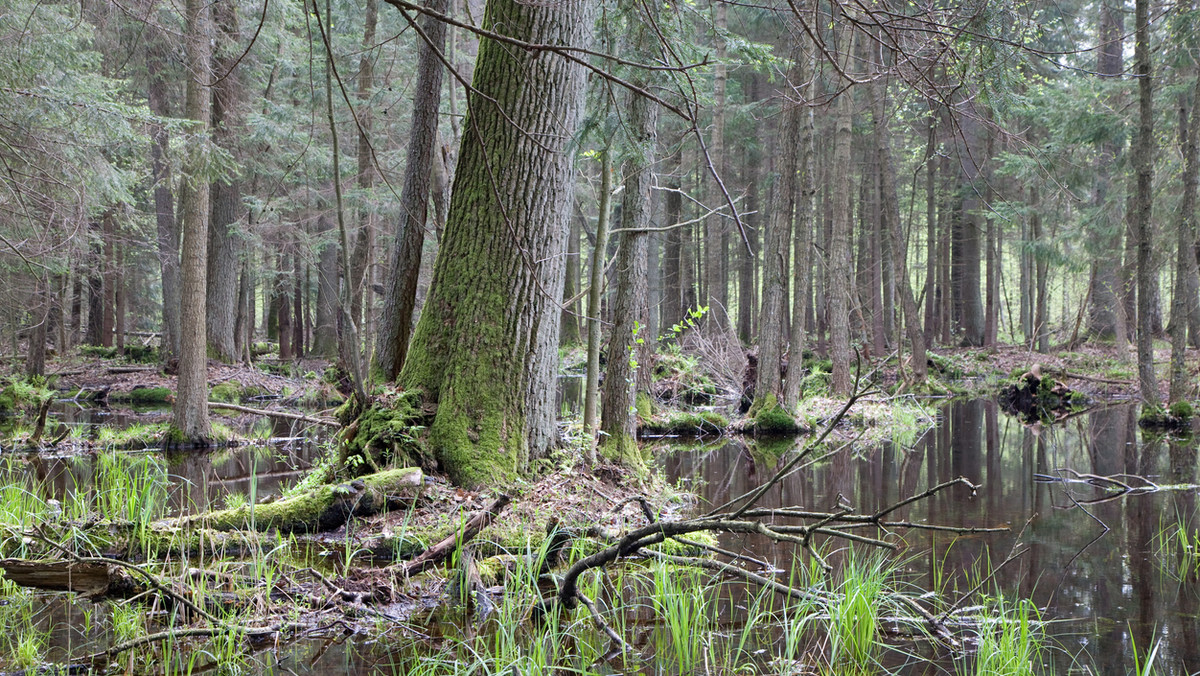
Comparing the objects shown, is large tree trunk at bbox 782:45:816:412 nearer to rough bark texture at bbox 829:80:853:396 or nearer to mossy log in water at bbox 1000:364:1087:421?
rough bark texture at bbox 829:80:853:396

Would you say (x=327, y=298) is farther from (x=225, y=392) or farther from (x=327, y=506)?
(x=327, y=506)

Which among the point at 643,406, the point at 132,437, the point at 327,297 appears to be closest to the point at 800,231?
the point at 643,406

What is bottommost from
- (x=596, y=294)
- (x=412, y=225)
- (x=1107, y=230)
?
(x=596, y=294)

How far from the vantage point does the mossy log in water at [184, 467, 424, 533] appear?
4633 millimetres

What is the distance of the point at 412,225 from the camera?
25.4 ft

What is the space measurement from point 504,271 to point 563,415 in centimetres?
521

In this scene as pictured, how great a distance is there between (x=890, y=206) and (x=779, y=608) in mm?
14098

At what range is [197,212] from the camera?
381 inches

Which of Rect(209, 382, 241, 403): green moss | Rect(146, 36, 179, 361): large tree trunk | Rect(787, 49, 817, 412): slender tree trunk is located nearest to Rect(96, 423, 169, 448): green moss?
Rect(209, 382, 241, 403): green moss

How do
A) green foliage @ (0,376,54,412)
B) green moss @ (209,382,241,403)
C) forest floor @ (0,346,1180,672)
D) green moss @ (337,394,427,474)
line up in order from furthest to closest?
1. green moss @ (209,382,241,403)
2. green foliage @ (0,376,54,412)
3. green moss @ (337,394,427,474)
4. forest floor @ (0,346,1180,672)

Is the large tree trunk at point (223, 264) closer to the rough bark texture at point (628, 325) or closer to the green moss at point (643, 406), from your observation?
the green moss at point (643, 406)

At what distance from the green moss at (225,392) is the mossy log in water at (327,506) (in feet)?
35.1

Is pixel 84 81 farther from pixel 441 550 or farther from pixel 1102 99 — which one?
pixel 1102 99

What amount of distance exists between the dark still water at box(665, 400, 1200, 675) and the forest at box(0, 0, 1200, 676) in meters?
0.04
